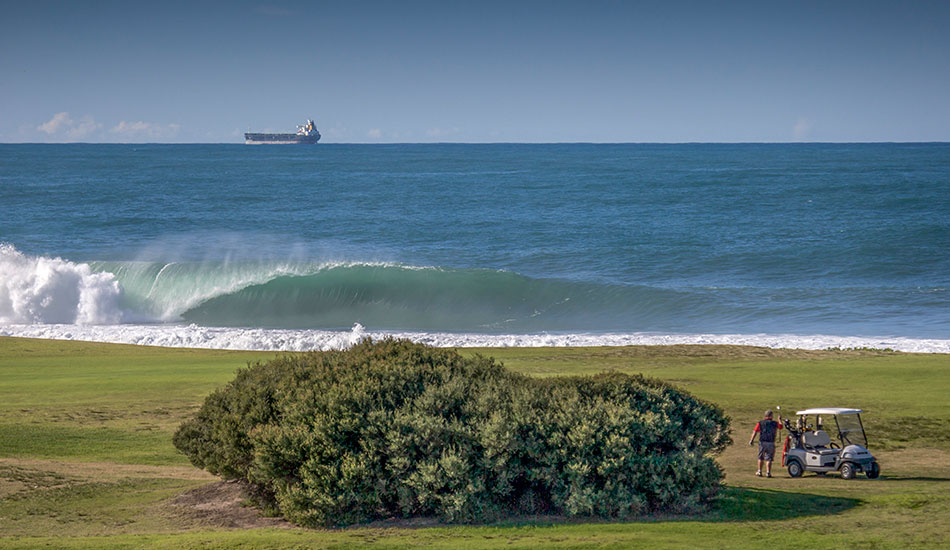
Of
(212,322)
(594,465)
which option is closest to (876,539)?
(594,465)

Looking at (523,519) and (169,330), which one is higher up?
(169,330)

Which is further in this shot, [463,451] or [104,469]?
[104,469]

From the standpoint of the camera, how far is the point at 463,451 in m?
12.0

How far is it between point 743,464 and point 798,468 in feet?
3.33

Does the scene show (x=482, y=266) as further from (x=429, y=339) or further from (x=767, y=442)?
(x=767, y=442)

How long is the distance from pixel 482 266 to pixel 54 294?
2032cm

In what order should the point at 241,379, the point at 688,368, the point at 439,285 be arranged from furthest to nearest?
the point at 439,285 → the point at 688,368 → the point at 241,379

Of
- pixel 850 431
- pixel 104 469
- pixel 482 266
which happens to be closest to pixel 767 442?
pixel 850 431

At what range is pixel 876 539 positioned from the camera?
10.8 meters

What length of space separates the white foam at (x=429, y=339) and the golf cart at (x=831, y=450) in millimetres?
14511

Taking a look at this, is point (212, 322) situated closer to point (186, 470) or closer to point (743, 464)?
point (186, 470)

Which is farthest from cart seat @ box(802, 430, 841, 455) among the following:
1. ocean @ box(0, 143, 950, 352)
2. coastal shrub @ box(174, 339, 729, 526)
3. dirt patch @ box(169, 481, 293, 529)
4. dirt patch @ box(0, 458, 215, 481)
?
ocean @ box(0, 143, 950, 352)

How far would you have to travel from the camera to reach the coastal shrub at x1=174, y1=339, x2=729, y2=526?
11.8 metres

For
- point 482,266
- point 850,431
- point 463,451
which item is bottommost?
point 463,451
